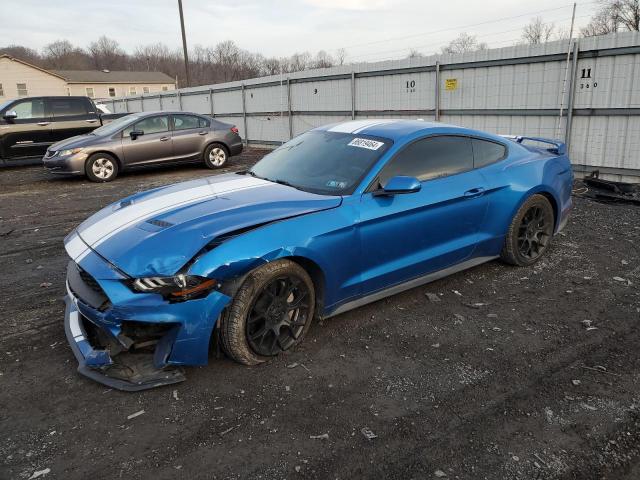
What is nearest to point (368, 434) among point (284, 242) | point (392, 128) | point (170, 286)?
point (284, 242)

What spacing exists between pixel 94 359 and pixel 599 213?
6.98m

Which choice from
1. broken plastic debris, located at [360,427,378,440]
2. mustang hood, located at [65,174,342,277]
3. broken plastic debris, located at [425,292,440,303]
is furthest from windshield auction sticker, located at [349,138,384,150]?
broken plastic debris, located at [360,427,378,440]

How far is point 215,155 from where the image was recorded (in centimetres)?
1242

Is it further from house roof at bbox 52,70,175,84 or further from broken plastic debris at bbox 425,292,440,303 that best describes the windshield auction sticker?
house roof at bbox 52,70,175,84

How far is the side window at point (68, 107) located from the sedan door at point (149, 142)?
386cm

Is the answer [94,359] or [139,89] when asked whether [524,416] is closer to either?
[94,359]

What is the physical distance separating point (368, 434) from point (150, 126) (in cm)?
1038

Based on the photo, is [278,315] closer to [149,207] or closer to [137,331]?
[137,331]

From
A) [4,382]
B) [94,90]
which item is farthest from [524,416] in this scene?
[94,90]

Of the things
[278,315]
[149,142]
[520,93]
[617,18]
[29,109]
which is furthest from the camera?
[617,18]

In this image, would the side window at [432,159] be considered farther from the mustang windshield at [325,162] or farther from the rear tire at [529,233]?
the rear tire at [529,233]

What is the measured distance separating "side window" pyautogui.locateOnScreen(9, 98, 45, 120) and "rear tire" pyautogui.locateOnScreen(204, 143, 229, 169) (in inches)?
197

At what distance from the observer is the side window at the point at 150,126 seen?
11.1 meters

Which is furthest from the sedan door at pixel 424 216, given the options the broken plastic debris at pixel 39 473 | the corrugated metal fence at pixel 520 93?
the corrugated metal fence at pixel 520 93
